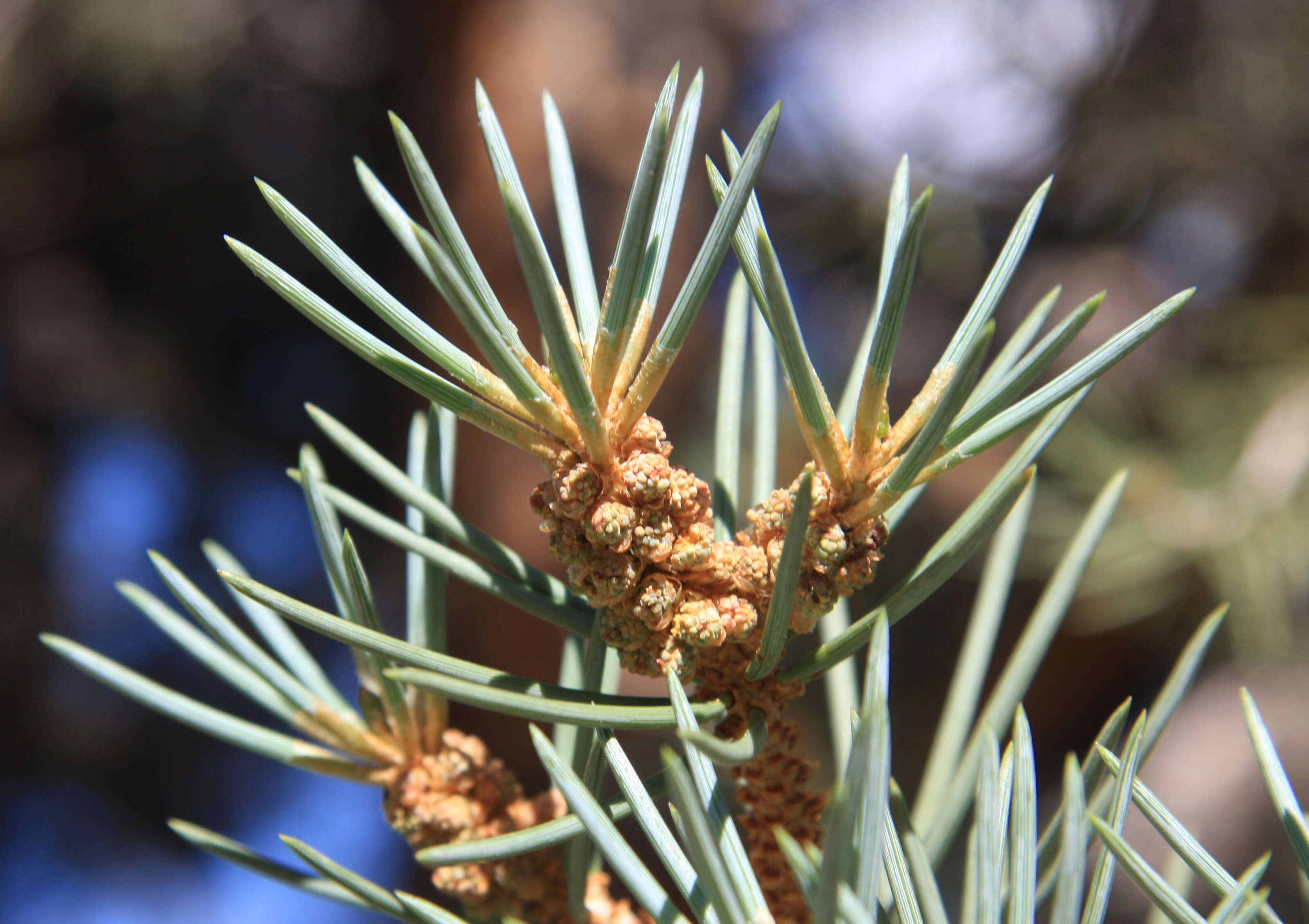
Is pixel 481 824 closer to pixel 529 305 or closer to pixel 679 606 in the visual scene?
pixel 679 606

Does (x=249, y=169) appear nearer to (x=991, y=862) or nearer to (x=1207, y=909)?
(x=991, y=862)

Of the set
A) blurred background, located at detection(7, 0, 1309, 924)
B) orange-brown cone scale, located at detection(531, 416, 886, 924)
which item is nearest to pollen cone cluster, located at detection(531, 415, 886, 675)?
orange-brown cone scale, located at detection(531, 416, 886, 924)

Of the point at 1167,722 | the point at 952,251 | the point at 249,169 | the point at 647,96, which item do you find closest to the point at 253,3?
the point at 249,169

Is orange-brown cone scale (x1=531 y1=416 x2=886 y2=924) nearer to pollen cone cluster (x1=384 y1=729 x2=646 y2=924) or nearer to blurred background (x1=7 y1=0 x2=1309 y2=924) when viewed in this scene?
pollen cone cluster (x1=384 y1=729 x2=646 y2=924)

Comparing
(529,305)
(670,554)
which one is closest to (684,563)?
(670,554)

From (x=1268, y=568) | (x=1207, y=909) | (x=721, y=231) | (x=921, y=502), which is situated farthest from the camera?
(x=921, y=502)
